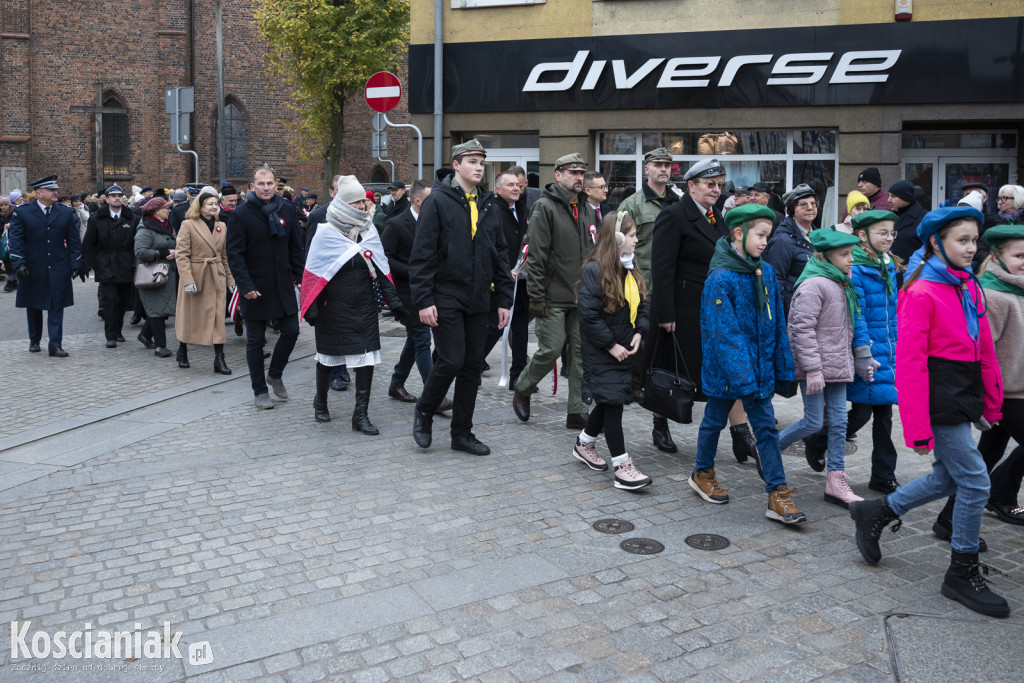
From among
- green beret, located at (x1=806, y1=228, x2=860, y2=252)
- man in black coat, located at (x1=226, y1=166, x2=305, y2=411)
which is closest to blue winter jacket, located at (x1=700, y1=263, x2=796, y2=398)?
green beret, located at (x1=806, y1=228, x2=860, y2=252)

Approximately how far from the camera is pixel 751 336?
5.58 metres

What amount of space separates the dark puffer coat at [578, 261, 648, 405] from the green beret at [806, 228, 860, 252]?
3.99ft

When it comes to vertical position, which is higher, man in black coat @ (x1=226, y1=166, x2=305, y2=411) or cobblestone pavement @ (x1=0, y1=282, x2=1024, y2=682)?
man in black coat @ (x1=226, y1=166, x2=305, y2=411)

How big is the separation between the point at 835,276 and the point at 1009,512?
170cm

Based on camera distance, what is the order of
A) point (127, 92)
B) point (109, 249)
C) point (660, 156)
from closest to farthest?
1. point (660, 156)
2. point (109, 249)
3. point (127, 92)

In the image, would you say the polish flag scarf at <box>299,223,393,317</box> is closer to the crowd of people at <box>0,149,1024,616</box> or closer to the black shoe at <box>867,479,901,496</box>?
the crowd of people at <box>0,149,1024,616</box>

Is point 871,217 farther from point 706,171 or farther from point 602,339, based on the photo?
point 602,339

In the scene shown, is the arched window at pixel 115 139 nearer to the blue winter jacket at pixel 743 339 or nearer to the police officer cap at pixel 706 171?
the police officer cap at pixel 706 171

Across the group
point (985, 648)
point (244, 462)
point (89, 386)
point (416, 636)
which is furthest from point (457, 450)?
point (89, 386)

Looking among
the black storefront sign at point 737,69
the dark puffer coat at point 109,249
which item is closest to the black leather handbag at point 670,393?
the dark puffer coat at point 109,249

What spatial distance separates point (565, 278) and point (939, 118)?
30.3 ft

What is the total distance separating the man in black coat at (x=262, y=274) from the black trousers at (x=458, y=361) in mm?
2248

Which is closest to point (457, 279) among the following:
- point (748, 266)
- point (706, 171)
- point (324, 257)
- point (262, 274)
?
point (324, 257)

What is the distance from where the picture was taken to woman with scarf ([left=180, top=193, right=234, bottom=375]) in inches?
409
